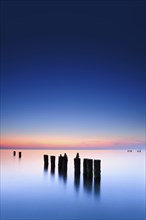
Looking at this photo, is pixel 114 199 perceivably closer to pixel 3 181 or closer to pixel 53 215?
pixel 53 215

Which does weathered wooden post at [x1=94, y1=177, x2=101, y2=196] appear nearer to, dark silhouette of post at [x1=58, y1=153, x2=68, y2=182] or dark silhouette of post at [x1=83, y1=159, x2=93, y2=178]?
dark silhouette of post at [x1=83, y1=159, x2=93, y2=178]

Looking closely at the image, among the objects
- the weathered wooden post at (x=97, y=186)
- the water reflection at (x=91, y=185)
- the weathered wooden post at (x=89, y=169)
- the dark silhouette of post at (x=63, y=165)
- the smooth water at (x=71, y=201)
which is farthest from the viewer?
the dark silhouette of post at (x=63, y=165)

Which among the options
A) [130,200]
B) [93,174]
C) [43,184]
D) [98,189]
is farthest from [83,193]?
[43,184]

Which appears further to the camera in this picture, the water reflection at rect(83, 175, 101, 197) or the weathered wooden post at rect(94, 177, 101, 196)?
the water reflection at rect(83, 175, 101, 197)

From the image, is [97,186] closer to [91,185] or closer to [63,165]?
[91,185]

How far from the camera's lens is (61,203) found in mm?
15664

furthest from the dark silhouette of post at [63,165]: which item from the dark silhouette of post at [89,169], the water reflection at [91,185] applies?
the water reflection at [91,185]

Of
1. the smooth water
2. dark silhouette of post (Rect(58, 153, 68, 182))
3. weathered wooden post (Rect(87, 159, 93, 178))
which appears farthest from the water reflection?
dark silhouette of post (Rect(58, 153, 68, 182))

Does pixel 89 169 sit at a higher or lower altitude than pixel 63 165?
higher

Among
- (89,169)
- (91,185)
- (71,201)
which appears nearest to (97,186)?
(91,185)

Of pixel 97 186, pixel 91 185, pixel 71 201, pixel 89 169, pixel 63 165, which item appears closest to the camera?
pixel 71 201

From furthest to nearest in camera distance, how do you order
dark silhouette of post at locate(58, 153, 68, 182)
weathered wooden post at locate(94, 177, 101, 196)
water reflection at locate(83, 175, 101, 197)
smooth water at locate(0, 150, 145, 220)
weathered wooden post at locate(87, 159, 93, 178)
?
1. dark silhouette of post at locate(58, 153, 68, 182)
2. weathered wooden post at locate(87, 159, 93, 178)
3. water reflection at locate(83, 175, 101, 197)
4. weathered wooden post at locate(94, 177, 101, 196)
5. smooth water at locate(0, 150, 145, 220)

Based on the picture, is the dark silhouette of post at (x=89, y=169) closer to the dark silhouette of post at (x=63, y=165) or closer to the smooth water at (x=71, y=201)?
the smooth water at (x=71, y=201)

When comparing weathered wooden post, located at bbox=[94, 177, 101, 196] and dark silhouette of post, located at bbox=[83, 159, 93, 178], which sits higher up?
dark silhouette of post, located at bbox=[83, 159, 93, 178]
